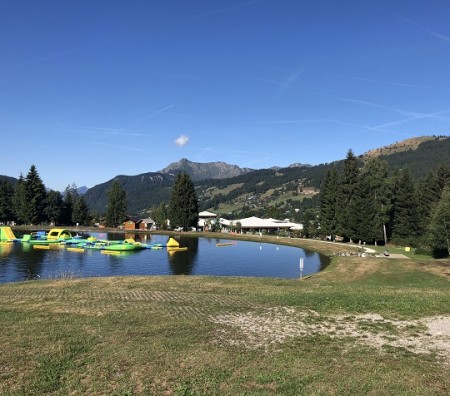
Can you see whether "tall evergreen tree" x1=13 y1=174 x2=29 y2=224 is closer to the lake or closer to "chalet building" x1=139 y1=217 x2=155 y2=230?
"chalet building" x1=139 y1=217 x2=155 y2=230

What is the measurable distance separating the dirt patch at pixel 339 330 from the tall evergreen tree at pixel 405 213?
214ft

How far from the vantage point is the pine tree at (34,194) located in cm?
12325

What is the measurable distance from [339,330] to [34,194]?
418 feet

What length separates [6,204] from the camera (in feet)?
425

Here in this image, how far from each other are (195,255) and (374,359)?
58367 millimetres

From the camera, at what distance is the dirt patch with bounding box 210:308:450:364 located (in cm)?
1452

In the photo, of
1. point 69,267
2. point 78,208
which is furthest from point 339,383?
point 78,208

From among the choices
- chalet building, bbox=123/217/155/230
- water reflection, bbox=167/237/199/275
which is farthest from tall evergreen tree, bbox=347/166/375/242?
chalet building, bbox=123/217/155/230

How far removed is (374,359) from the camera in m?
12.9

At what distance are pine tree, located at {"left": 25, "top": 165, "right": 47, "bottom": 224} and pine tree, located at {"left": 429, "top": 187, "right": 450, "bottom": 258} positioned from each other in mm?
113347

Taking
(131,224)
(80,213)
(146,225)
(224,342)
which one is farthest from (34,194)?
(224,342)

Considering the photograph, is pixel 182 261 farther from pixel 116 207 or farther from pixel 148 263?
pixel 116 207

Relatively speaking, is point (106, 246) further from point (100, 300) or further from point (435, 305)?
point (435, 305)

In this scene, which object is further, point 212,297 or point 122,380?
point 212,297
